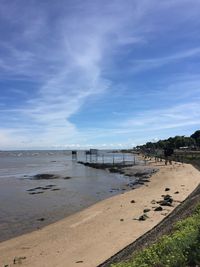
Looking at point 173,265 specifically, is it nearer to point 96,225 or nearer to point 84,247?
point 84,247

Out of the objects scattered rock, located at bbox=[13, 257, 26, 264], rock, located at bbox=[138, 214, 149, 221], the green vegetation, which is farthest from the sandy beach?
the green vegetation

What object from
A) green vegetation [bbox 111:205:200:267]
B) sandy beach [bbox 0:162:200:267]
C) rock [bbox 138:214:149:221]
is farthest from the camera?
rock [bbox 138:214:149:221]

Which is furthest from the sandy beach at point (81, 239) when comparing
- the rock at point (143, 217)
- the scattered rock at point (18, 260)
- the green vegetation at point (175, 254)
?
the green vegetation at point (175, 254)

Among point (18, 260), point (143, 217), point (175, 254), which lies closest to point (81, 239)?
point (18, 260)

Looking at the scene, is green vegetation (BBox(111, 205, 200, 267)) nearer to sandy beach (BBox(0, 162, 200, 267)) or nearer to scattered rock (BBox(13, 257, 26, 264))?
sandy beach (BBox(0, 162, 200, 267))

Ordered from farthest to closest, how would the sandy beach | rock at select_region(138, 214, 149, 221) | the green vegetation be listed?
rock at select_region(138, 214, 149, 221), the sandy beach, the green vegetation

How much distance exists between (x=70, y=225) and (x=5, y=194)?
66.5 ft

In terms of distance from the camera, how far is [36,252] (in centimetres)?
1728

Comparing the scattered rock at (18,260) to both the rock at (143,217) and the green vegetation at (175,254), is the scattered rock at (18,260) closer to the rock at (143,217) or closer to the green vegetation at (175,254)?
the rock at (143,217)

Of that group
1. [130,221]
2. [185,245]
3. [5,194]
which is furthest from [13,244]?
[5,194]

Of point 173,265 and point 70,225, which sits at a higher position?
point 173,265

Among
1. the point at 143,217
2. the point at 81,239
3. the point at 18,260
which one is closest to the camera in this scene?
the point at 18,260

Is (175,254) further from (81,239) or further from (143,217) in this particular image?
(143,217)

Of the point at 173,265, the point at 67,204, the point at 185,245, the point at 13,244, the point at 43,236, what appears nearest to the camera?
the point at 173,265
